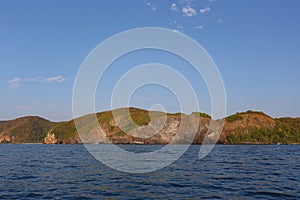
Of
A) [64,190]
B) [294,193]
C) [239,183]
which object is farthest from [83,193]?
[294,193]

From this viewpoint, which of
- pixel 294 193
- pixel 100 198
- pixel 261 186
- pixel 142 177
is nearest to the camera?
pixel 100 198

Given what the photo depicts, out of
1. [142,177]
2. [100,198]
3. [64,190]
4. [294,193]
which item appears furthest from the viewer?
[142,177]

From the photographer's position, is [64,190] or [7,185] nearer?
[64,190]

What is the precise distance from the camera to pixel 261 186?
1318 inches

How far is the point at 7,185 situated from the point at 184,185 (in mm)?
21184

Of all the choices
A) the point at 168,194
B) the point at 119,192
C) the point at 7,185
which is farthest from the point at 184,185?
the point at 7,185

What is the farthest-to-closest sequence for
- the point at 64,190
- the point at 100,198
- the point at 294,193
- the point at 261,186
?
the point at 261,186, the point at 64,190, the point at 294,193, the point at 100,198

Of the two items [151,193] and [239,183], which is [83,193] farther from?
[239,183]

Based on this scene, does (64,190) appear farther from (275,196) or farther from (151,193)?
(275,196)

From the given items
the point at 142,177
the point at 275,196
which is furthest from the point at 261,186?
the point at 142,177

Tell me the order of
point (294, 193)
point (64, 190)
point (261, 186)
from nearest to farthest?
point (294, 193) < point (64, 190) < point (261, 186)

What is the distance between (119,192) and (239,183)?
49.8 feet

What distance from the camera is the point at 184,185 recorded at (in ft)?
112

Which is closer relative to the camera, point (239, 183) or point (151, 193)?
point (151, 193)
